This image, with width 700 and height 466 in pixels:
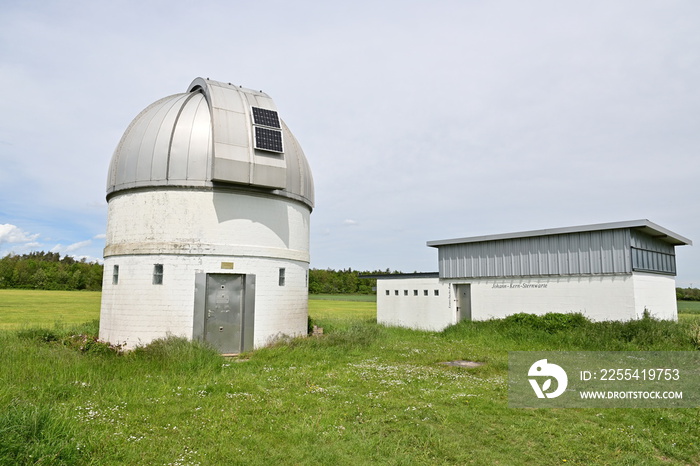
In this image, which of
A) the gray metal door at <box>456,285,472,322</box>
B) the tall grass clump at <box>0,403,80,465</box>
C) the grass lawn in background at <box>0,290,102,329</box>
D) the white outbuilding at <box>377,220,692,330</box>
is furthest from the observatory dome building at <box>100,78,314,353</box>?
the gray metal door at <box>456,285,472,322</box>

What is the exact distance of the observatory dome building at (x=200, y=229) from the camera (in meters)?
13.1

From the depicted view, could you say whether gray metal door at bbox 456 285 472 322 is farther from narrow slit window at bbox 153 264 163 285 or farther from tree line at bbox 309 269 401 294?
tree line at bbox 309 269 401 294

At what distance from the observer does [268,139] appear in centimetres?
1387

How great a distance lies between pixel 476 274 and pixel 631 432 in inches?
551

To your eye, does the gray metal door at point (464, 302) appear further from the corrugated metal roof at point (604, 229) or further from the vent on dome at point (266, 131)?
the vent on dome at point (266, 131)

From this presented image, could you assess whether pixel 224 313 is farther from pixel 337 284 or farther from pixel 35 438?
pixel 337 284

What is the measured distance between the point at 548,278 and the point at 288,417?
1439 centimetres

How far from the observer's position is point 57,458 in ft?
16.1

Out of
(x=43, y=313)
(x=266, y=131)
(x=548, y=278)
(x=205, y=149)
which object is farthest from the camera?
(x=43, y=313)

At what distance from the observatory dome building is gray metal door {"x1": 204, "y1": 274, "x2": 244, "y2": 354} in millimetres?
30

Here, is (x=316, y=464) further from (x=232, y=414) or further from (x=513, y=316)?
(x=513, y=316)

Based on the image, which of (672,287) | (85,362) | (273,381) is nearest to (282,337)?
(273,381)

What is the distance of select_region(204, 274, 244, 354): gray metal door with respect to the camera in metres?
13.3

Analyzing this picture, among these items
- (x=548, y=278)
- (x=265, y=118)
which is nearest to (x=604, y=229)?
(x=548, y=278)
